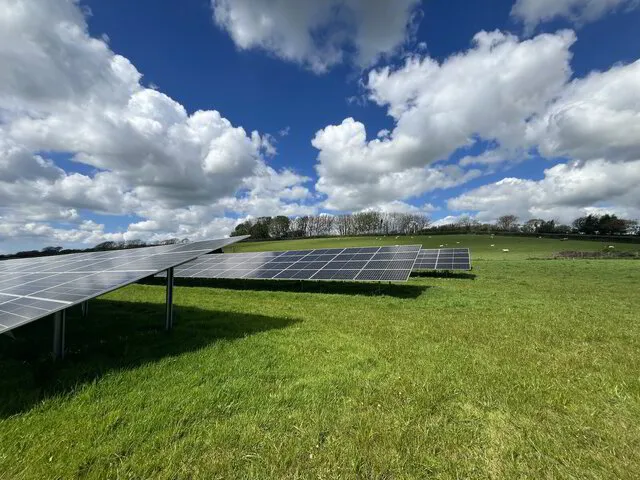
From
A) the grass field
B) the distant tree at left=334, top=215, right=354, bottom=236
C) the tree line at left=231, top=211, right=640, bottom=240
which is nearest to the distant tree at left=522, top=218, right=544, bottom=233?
the tree line at left=231, top=211, right=640, bottom=240

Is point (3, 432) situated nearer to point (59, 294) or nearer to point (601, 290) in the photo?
point (59, 294)

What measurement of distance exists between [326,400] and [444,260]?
2499 centimetres

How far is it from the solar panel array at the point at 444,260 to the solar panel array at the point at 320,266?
15.1ft

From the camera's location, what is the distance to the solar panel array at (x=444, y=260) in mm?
25172

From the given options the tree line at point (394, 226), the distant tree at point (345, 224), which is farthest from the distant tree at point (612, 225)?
the distant tree at point (345, 224)

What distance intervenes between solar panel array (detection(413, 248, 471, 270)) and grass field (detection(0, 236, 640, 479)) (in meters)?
14.6

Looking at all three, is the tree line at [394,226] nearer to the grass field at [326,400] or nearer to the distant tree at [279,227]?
the distant tree at [279,227]

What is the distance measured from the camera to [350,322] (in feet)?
→ 35.1

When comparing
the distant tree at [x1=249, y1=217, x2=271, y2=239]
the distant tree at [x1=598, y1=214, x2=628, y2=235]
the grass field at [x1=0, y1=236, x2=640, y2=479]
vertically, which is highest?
the distant tree at [x1=249, y1=217, x2=271, y2=239]

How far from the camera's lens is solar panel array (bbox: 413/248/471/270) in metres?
25.2

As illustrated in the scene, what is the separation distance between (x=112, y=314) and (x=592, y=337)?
16360 millimetres

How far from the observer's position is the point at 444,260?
1089 inches

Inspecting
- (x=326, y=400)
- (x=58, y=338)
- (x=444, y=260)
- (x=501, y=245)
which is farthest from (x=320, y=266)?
(x=501, y=245)

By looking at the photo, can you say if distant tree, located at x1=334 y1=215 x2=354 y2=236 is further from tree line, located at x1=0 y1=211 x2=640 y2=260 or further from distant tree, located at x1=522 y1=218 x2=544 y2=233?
distant tree, located at x1=522 y1=218 x2=544 y2=233
